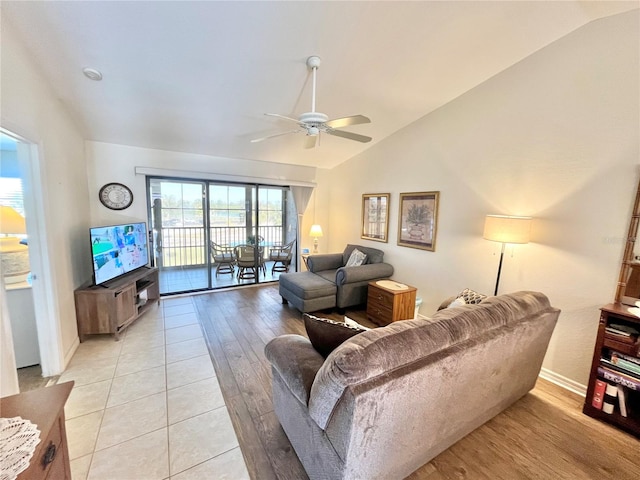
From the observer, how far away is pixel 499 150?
281 cm

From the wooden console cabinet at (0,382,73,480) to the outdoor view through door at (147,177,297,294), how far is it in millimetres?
3611

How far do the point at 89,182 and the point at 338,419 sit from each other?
4.28m

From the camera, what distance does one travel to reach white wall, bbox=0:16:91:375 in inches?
70.5

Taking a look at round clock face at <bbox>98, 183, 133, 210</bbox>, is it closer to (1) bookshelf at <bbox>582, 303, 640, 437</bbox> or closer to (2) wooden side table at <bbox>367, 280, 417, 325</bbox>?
(2) wooden side table at <bbox>367, 280, 417, 325</bbox>

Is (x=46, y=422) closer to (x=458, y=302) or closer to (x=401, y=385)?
(x=401, y=385)

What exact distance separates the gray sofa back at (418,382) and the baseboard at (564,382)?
94 centimetres

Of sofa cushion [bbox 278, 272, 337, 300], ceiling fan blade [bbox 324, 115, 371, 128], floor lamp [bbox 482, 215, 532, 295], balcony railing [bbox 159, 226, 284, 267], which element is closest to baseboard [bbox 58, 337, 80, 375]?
balcony railing [bbox 159, 226, 284, 267]

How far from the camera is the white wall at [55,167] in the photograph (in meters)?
1.79

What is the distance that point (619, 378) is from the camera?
1875 mm

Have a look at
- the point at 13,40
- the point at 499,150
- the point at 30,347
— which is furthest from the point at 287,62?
the point at 30,347

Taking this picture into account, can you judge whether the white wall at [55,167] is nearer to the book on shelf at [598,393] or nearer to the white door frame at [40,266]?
the white door frame at [40,266]

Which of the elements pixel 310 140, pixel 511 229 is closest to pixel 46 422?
pixel 310 140

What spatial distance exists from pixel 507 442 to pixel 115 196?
196 inches

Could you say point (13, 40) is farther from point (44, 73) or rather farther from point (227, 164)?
point (227, 164)
